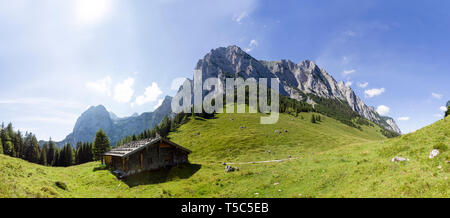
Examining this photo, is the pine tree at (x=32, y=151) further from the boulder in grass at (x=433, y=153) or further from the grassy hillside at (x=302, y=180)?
the boulder in grass at (x=433, y=153)

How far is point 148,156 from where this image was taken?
90.9 ft

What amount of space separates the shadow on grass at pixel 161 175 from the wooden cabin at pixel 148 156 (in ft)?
3.71

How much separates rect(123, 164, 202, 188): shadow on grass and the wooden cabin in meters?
1.13

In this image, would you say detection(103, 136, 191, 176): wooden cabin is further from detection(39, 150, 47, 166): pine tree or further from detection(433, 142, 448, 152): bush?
detection(39, 150, 47, 166): pine tree

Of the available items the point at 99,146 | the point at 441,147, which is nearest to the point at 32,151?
the point at 99,146

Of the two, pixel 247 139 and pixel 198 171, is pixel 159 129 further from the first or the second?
pixel 198 171

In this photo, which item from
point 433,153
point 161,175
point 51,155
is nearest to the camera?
point 433,153

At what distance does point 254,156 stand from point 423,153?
32.6 m

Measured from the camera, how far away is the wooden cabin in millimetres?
25703

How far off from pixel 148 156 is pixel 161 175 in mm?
4050

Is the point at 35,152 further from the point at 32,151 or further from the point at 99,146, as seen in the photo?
the point at 99,146

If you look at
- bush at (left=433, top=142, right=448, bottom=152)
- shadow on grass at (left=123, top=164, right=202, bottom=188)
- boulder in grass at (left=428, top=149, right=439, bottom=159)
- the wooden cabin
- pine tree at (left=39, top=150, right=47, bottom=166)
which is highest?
bush at (left=433, top=142, right=448, bottom=152)

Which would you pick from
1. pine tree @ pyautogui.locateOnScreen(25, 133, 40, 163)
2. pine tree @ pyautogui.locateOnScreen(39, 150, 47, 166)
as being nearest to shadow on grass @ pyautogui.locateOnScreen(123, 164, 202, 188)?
pine tree @ pyautogui.locateOnScreen(39, 150, 47, 166)
